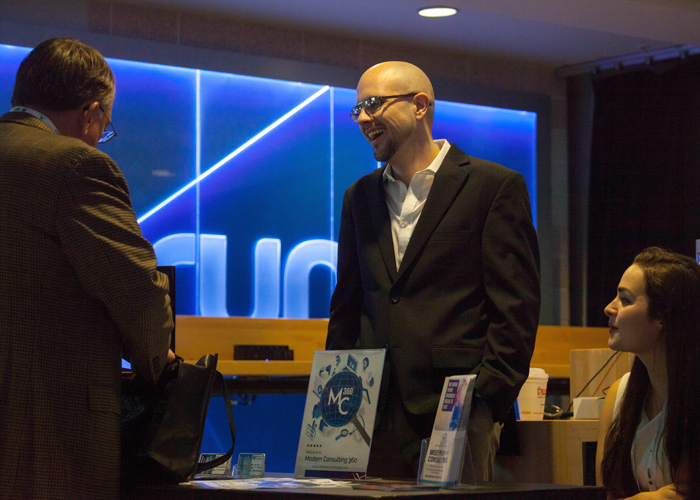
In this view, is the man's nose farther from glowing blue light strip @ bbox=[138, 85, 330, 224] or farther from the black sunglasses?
glowing blue light strip @ bbox=[138, 85, 330, 224]

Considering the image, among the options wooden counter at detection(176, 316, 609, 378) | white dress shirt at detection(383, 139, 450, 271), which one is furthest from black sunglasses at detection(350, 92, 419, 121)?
wooden counter at detection(176, 316, 609, 378)

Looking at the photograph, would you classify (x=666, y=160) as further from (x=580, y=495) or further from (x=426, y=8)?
(x=580, y=495)

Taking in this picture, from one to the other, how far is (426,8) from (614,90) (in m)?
1.92

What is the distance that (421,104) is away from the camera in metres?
2.30

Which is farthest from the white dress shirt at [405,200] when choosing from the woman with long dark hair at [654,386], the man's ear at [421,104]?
the woman with long dark hair at [654,386]

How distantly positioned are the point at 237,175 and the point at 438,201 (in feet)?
11.2

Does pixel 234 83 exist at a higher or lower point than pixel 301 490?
higher

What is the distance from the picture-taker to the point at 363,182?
2.39 metres

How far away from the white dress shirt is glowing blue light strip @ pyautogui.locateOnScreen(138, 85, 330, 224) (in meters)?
3.07

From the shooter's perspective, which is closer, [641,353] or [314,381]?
[314,381]

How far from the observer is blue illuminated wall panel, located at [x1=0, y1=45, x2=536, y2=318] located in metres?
5.13

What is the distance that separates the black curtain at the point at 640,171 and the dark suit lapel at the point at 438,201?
4043mm

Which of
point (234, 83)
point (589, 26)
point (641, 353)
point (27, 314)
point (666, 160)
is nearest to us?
point (27, 314)

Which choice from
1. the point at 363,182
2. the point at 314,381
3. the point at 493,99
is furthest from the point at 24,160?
the point at 493,99
